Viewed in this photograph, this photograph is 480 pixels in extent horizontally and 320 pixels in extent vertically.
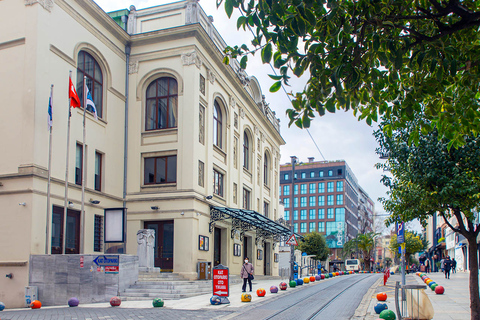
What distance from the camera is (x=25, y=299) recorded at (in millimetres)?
20641

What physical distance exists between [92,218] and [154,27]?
12.6 m

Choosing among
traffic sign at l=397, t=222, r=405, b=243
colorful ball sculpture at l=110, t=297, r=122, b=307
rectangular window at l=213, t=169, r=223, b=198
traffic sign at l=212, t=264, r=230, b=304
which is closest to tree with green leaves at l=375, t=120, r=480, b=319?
traffic sign at l=397, t=222, r=405, b=243

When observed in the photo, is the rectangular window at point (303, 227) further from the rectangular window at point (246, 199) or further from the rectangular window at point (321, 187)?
the rectangular window at point (246, 199)

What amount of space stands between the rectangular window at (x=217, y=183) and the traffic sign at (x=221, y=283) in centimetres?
1464

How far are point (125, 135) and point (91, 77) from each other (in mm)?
4321

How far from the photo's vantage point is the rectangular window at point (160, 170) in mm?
29656

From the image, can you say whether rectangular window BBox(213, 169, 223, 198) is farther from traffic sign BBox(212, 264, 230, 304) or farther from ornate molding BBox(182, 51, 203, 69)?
traffic sign BBox(212, 264, 230, 304)

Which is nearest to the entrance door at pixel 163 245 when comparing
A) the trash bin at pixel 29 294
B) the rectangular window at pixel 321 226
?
the trash bin at pixel 29 294

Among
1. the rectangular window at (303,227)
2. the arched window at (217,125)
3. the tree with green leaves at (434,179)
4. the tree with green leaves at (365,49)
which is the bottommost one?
the rectangular window at (303,227)

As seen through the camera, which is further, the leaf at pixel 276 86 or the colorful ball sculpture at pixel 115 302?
the colorful ball sculpture at pixel 115 302

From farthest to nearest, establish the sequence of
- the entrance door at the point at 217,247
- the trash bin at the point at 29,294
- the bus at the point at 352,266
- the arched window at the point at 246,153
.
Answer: the bus at the point at 352,266 < the arched window at the point at 246,153 < the entrance door at the point at 217,247 < the trash bin at the point at 29,294

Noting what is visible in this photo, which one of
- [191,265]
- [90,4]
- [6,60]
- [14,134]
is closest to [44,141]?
[14,134]

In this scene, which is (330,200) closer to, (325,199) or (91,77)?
(325,199)

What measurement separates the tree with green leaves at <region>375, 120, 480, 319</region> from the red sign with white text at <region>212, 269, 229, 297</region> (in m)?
6.66
